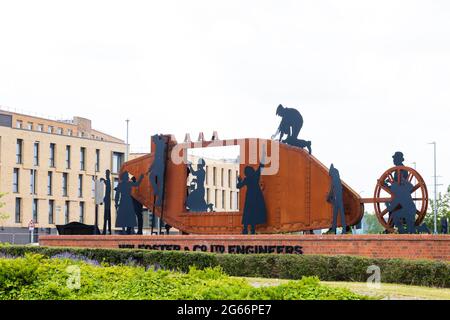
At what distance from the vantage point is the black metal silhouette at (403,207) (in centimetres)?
2639

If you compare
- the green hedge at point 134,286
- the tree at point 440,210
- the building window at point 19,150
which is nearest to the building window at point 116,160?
the building window at point 19,150

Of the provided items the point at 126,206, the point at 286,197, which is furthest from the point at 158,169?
the point at 286,197

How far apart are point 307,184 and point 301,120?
7.40ft

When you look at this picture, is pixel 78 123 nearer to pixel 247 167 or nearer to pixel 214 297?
pixel 247 167

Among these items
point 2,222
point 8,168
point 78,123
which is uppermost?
point 78,123

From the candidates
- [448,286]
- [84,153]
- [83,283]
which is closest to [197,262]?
[448,286]

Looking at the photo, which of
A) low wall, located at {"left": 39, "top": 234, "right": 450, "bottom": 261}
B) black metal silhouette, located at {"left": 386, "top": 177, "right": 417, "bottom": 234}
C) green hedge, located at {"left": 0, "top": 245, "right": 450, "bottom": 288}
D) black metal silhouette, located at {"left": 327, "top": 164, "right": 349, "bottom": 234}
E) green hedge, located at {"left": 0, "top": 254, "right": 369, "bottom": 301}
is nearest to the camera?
green hedge, located at {"left": 0, "top": 254, "right": 369, "bottom": 301}

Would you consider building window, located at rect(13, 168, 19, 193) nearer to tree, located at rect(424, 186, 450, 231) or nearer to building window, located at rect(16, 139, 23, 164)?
building window, located at rect(16, 139, 23, 164)

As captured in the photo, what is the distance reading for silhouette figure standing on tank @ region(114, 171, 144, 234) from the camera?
1366 inches

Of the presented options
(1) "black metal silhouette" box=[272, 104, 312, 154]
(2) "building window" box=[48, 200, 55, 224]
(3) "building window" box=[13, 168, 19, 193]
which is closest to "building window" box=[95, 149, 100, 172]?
(2) "building window" box=[48, 200, 55, 224]

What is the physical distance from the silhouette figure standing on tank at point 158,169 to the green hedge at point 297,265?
4.90 meters

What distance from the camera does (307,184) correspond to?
94.2 ft

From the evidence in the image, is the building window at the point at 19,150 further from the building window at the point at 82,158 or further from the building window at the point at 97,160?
the building window at the point at 97,160

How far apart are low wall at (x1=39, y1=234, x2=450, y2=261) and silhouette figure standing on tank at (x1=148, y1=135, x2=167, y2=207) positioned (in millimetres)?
2300
